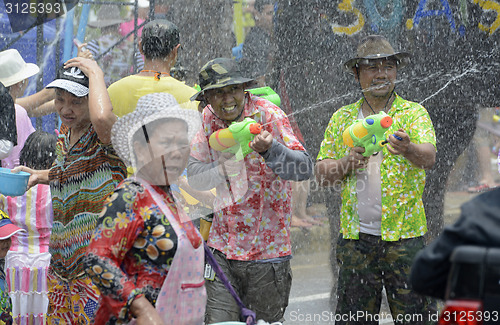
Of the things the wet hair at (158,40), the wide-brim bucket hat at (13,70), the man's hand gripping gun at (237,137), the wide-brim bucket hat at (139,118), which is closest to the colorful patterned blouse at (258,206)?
the man's hand gripping gun at (237,137)

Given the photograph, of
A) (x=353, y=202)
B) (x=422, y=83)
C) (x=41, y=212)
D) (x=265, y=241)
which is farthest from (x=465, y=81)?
(x=41, y=212)

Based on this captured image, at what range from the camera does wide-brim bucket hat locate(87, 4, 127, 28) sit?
10773 mm

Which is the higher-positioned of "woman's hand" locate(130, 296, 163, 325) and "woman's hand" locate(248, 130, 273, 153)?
"woman's hand" locate(248, 130, 273, 153)

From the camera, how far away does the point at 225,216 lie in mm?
4242

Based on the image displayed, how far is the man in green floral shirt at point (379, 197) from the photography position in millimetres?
4211

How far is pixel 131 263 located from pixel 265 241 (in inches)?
56.7

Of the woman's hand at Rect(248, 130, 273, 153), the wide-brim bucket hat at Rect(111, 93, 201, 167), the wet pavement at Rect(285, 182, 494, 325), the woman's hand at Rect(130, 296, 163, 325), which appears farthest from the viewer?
the wet pavement at Rect(285, 182, 494, 325)

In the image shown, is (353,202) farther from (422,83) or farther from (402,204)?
(422,83)

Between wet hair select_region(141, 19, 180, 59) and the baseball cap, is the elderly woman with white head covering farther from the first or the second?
wet hair select_region(141, 19, 180, 59)

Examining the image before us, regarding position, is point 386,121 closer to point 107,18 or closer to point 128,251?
point 128,251

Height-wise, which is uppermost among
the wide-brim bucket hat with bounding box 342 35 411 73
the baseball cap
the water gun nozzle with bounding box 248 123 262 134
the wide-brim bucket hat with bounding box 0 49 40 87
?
the wide-brim bucket hat with bounding box 342 35 411 73

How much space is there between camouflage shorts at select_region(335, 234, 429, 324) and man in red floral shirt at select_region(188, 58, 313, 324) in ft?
1.27

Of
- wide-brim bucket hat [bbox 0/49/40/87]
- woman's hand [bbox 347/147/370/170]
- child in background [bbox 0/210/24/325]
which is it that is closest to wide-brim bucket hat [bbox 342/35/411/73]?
woman's hand [bbox 347/147/370/170]

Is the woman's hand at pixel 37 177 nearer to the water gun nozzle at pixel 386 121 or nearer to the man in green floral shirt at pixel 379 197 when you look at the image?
the man in green floral shirt at pixel 379 197
